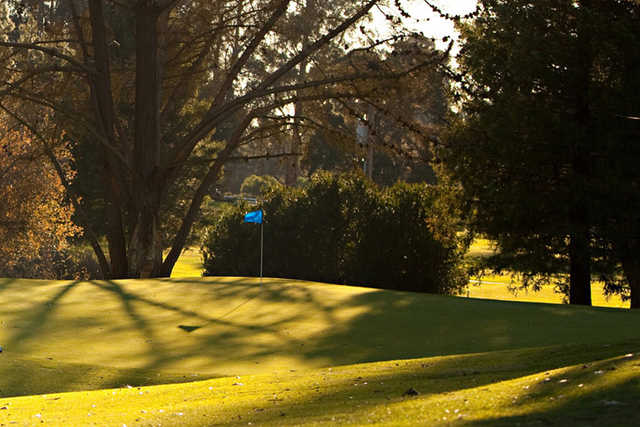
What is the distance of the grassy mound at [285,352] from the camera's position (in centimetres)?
688

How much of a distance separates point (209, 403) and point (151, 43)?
14230mm

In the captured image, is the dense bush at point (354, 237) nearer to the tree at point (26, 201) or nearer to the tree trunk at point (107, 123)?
the tree trunk at point (107, 123)

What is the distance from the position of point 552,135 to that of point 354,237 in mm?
5917

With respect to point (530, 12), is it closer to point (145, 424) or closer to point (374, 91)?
point (374, 91)

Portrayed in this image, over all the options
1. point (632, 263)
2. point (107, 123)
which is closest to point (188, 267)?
point (107, 123)

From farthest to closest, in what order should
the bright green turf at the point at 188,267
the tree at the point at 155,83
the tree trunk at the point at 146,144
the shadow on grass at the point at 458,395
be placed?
1. the bright green turf at the point at 188,267
2. the tree trunk at the point at 146,144
3. the tree at the point at 155,83
4. the shadow on grass at the point at 458,395

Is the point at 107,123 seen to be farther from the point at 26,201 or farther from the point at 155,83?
the point at 26,201

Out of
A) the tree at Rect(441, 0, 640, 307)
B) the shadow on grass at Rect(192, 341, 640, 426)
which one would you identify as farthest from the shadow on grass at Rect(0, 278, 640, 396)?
the tree at Rect(441, 0, 640, 307)

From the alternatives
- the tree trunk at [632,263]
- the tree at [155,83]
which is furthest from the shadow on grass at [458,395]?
the tree trunk at [632,263]

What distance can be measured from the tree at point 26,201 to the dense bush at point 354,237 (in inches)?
333

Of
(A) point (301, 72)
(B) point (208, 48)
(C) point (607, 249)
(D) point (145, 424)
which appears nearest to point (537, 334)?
(D) point (145, 424)

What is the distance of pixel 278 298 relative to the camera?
1520 centimetres

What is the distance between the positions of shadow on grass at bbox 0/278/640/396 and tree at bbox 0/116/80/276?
15.0 meters

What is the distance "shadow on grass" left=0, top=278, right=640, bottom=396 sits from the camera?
10773mm
